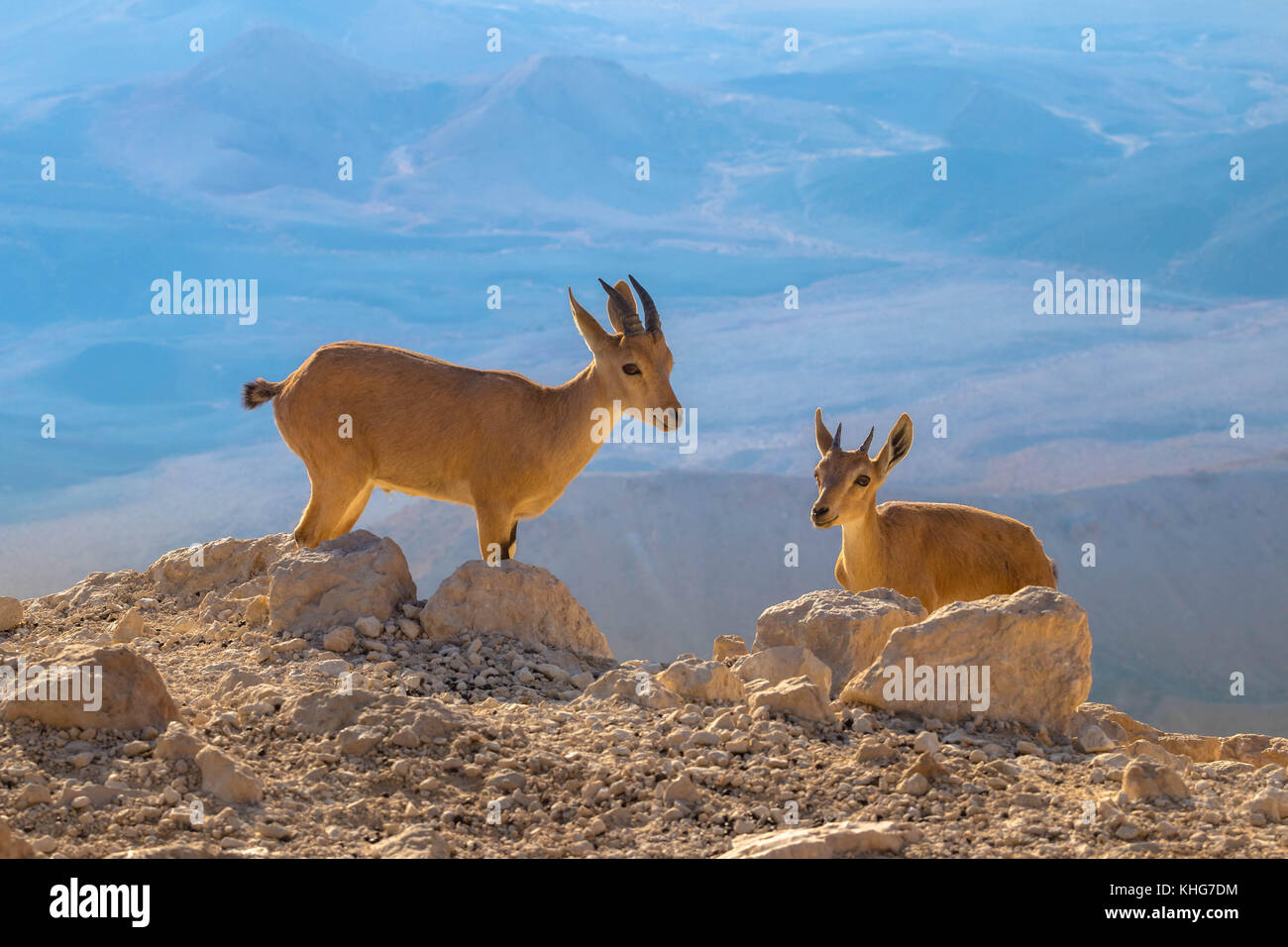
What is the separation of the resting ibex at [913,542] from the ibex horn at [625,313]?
216cm

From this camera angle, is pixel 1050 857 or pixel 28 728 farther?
pixel 28 728

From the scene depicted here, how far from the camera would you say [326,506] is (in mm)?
10258

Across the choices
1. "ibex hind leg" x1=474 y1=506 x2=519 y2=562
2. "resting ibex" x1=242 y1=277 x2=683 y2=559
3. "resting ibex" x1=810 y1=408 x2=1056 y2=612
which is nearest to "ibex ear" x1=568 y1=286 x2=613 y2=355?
"resting ibex" x1=242 y1=277 x2=683 y2=559

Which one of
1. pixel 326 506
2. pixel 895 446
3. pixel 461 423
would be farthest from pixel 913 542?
pixel 326 506

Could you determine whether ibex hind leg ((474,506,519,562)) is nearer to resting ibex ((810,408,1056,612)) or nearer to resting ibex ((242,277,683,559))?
resting ibex ((242,277,683,559))

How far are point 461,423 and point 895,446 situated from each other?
399cm

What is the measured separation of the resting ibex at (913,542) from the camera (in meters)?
11.4

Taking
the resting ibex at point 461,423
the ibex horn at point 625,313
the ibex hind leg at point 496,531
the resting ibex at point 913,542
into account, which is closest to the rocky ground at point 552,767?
the ibex hind leg at point 496,531

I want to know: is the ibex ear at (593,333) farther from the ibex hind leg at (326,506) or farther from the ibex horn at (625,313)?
the ibex hind leg at (326,506)

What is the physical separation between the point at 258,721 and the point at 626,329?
4618mm

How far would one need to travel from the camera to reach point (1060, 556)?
38.4 metres
